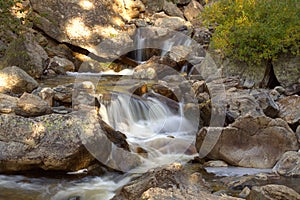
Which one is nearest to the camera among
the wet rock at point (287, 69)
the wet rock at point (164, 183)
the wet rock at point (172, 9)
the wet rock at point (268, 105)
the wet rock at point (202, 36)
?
the wet rock at point (164, 183)

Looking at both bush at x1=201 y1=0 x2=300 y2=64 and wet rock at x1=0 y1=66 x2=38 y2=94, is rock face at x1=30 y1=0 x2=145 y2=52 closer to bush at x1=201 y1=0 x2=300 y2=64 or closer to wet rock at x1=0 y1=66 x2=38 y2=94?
wet rock at x1=0 y1=66 x2=38 y2=94

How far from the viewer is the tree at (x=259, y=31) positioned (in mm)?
10562

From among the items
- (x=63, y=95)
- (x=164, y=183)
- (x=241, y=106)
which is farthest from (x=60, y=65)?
(x=164, y=183)

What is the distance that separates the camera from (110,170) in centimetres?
611

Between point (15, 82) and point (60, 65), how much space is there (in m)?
4.40

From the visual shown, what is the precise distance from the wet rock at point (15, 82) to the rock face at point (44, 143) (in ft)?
11.0

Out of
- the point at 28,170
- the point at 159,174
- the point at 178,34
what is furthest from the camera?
the point at 178,34

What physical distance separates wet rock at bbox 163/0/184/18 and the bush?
320 inches

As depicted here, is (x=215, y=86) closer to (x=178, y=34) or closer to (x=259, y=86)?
(x=259, y=86)

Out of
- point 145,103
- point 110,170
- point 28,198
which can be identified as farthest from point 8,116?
point 145,103

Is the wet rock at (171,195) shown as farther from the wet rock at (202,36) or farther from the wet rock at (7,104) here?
the wet rock at (202,36)

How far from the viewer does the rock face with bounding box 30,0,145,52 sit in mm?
15680

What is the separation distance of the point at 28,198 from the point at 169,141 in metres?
3.68

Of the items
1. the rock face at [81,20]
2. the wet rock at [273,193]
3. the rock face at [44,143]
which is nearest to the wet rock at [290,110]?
the wet rock at [273,193]
